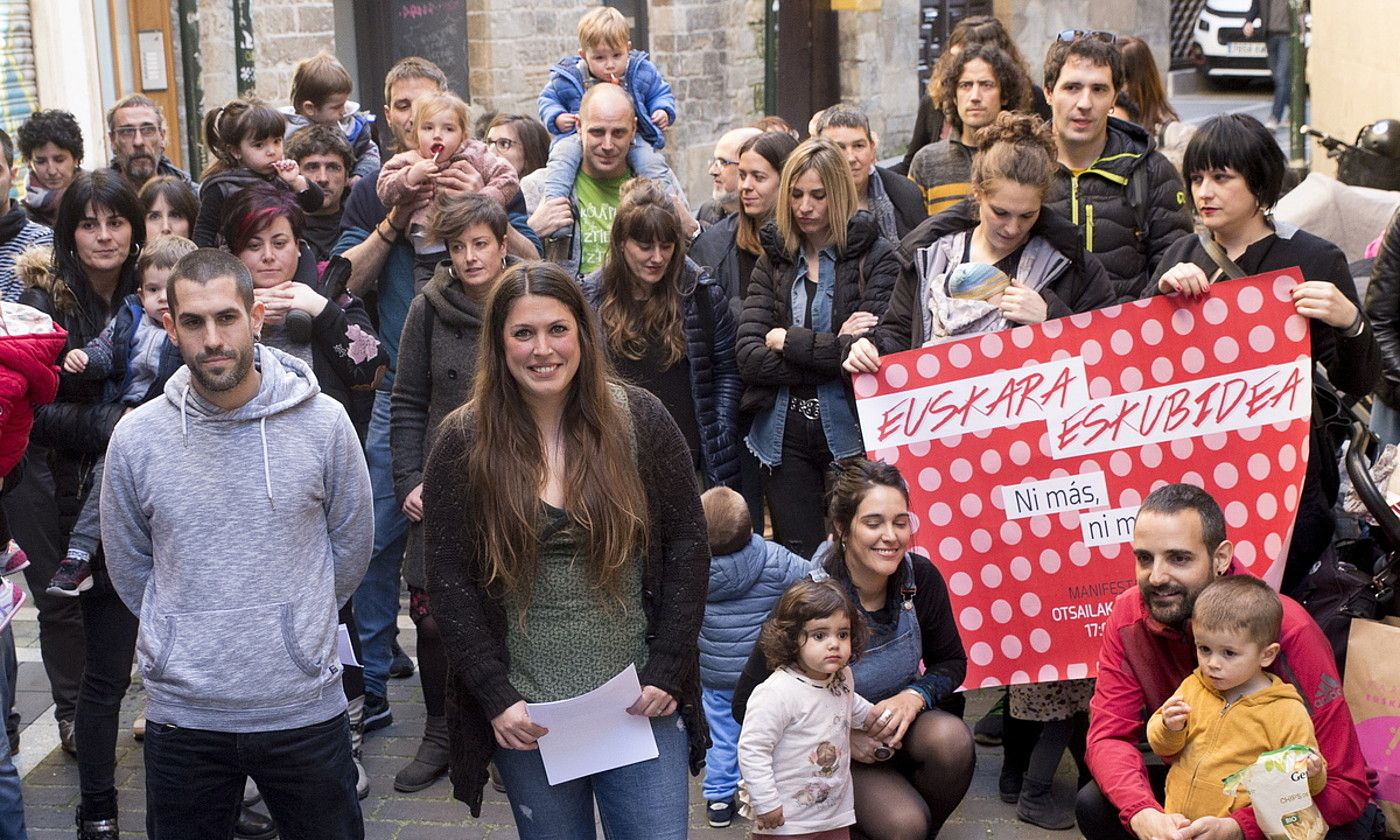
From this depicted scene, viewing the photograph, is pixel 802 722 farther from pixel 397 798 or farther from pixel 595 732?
pixel 397 798

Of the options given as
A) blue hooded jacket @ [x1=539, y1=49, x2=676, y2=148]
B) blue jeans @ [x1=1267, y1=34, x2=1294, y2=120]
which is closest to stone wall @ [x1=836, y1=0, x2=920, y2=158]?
blue jeans @ [x1=1267, y1=34, x2=1294, y2=120]

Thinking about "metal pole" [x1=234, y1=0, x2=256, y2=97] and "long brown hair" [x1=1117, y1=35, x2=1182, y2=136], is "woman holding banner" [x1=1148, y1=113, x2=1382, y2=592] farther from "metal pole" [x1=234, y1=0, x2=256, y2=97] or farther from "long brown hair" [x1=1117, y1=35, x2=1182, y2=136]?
"metal pole" [x1=234, y1=0, x2=256, y2=97]

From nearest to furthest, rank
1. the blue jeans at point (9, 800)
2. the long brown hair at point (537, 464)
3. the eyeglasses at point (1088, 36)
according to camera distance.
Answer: the long brown hair at point (537, 464) → the blue jeans at point (9, 800) → the eyeglasses at point (1088, 36)

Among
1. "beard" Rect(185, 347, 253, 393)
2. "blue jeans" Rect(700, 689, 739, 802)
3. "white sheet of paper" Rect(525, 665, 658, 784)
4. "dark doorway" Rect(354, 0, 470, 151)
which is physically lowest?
"blue jeans" Rect(700, 689, 739, 802)

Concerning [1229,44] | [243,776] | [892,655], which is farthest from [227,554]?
[1229,44]

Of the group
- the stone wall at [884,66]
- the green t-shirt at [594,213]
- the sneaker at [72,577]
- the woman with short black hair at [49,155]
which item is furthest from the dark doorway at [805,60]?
the sneaker at [72,577]

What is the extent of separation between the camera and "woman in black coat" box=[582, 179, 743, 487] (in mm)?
6637

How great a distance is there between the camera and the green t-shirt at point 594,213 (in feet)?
25.7

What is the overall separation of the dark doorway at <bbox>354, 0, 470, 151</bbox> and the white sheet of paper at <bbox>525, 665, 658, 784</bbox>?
12.5 meters

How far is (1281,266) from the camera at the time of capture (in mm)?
5867

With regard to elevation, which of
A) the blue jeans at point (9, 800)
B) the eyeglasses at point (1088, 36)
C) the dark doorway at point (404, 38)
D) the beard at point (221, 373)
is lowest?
the blue jeans at point (9, 800)

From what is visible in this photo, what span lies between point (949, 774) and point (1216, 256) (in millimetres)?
1926

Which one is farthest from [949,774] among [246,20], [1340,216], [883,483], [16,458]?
[246,20]

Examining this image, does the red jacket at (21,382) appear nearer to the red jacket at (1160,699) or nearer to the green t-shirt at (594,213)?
the green t-shirt at (594,213)
